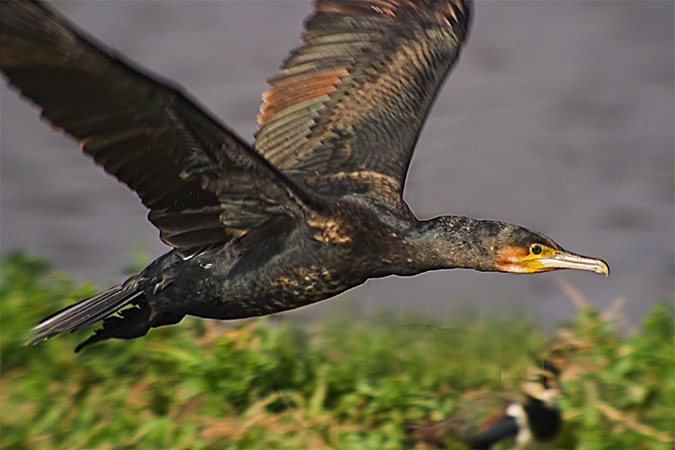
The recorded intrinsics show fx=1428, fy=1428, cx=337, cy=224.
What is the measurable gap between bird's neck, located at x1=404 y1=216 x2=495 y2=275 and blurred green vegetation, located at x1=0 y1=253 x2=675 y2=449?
0.80 m

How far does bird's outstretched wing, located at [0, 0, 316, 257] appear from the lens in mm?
4277

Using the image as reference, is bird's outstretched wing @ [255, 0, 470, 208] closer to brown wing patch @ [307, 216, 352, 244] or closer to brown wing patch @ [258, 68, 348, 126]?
brown wing patch @ [258, 68, 348, 126]

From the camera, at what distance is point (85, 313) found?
507 cm

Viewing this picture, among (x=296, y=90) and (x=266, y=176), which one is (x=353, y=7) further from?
(x=266, y=176)

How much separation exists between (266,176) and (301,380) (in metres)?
1.14

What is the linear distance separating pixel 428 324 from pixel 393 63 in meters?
1.11

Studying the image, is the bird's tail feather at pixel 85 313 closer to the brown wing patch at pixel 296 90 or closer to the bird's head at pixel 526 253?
the brown wing patch at pixel 296 90

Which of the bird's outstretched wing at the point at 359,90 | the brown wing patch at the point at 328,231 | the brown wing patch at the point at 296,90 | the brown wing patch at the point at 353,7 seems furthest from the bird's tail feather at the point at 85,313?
the brown wing patch at the point at 353,7

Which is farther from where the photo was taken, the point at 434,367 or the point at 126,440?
the point at 434,367

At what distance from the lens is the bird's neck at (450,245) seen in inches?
195

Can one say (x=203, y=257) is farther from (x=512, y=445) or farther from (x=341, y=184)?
(x=512, y=445)

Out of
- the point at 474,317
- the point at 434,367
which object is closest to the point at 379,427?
the point at 434,367

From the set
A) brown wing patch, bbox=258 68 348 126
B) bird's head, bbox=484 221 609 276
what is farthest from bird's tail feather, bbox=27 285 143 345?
bird's head, bbox=484 221 609 276

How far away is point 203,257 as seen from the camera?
16.4 feet
